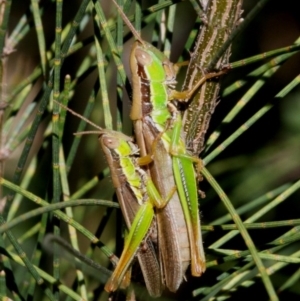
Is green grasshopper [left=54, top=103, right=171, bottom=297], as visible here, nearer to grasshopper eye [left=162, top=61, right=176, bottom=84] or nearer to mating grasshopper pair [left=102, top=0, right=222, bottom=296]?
mating grasshopper pair [left=102, top=0, right=222, bottom=296]

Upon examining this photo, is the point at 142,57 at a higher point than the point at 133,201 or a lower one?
higher

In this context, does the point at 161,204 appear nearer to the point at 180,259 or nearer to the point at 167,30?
the point at 180,259

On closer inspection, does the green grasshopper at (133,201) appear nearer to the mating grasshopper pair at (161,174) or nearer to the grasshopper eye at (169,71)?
the mating grasshopper pair at (161,174)

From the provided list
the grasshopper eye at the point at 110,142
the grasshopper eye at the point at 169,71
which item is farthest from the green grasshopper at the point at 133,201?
the grasshopper eye at the point at 169,71

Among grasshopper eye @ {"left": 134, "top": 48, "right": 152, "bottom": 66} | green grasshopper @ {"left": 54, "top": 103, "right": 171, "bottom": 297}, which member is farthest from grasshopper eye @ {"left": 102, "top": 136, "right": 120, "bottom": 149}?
grasshopper eye @ {"left": 134, "top": 48, "right": 152, "bottom": 66}

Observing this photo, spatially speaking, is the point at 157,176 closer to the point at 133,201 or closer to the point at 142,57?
the point at 133,201

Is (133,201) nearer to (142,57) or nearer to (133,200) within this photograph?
(133,200)

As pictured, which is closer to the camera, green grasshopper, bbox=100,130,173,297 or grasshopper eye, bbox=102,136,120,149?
green grasshopper, bbox=100,130,173,297

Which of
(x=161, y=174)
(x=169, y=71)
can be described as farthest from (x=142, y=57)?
(x=161, y=174)
